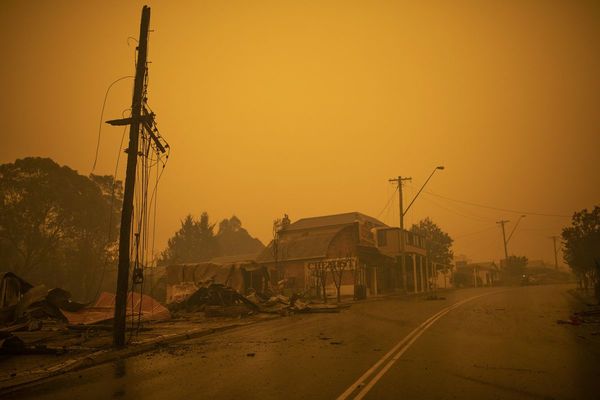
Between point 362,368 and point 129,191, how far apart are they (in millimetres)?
8081

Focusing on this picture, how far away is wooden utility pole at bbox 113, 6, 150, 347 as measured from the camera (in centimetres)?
1226

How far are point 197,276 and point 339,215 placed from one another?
93.9 feet

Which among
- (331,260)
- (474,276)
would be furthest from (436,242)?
(331,260)

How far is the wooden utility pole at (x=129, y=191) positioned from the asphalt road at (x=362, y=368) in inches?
61.1

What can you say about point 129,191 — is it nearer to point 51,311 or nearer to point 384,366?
point 384,366

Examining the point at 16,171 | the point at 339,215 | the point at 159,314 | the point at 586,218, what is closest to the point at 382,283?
the point at 339,215

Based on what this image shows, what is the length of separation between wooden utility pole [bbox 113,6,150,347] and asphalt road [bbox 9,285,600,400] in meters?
1.55

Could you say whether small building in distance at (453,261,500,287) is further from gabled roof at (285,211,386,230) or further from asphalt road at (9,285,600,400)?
asphalt road at (9,285,600,400)

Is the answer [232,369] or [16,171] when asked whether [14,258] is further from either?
[232,369]

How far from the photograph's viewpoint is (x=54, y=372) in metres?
8.89

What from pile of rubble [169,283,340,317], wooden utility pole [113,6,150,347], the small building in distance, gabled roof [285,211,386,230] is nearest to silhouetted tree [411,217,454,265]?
the small building in distance

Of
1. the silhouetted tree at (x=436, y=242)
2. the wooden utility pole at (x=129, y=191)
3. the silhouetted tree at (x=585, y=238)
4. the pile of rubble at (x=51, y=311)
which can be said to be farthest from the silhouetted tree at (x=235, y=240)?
the wooden utility pole at (x=129, y=191)

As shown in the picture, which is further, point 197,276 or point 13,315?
point 197,276

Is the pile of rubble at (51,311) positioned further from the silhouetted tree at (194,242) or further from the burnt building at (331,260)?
the silhouetted tree at (194,242)
